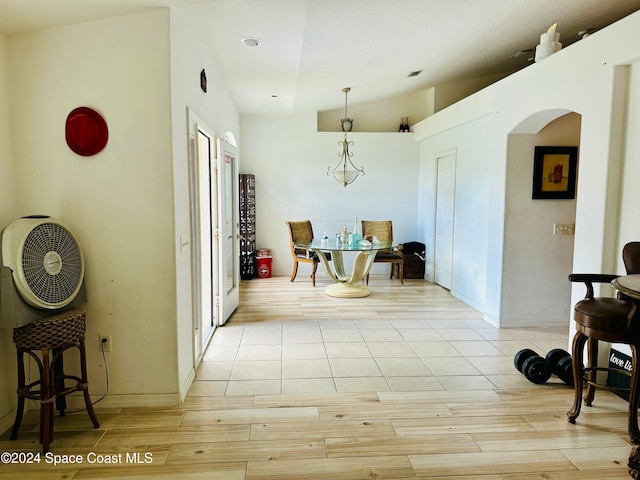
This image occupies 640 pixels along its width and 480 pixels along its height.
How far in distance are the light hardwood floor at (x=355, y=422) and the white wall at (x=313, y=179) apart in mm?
3541

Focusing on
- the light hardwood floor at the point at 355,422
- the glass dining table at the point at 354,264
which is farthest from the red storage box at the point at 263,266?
the light hardwood floor at the point at 355,422

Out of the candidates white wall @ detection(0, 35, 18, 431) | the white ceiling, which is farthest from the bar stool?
white wall @ detection(0, 35, 18, 431)

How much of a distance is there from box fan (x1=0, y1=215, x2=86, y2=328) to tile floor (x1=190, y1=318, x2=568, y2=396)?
1.14m

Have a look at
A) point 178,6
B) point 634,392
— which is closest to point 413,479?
point 634,392

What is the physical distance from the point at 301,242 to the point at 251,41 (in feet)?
12.1

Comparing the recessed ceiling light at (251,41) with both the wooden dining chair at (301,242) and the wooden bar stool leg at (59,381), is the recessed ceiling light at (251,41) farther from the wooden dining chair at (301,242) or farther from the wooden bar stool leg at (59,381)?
the wooden dining chair at (301,242)

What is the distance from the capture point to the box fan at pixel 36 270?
82.0 inches

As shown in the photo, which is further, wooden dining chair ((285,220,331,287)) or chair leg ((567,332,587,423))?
wooden dining chair ((285,220,331,287))

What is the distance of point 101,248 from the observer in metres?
2.58

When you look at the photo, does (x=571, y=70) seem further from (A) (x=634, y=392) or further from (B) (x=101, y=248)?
(B) (x=101, y=248)

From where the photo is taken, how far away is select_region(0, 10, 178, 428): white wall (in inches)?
97.6

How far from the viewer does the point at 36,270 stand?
2158mm

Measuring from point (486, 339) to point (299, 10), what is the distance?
3329 millimetres

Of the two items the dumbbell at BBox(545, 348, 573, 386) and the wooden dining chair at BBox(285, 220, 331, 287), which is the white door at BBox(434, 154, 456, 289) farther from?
A: the dumbbell at BBox(545, 348, 573, 386)
